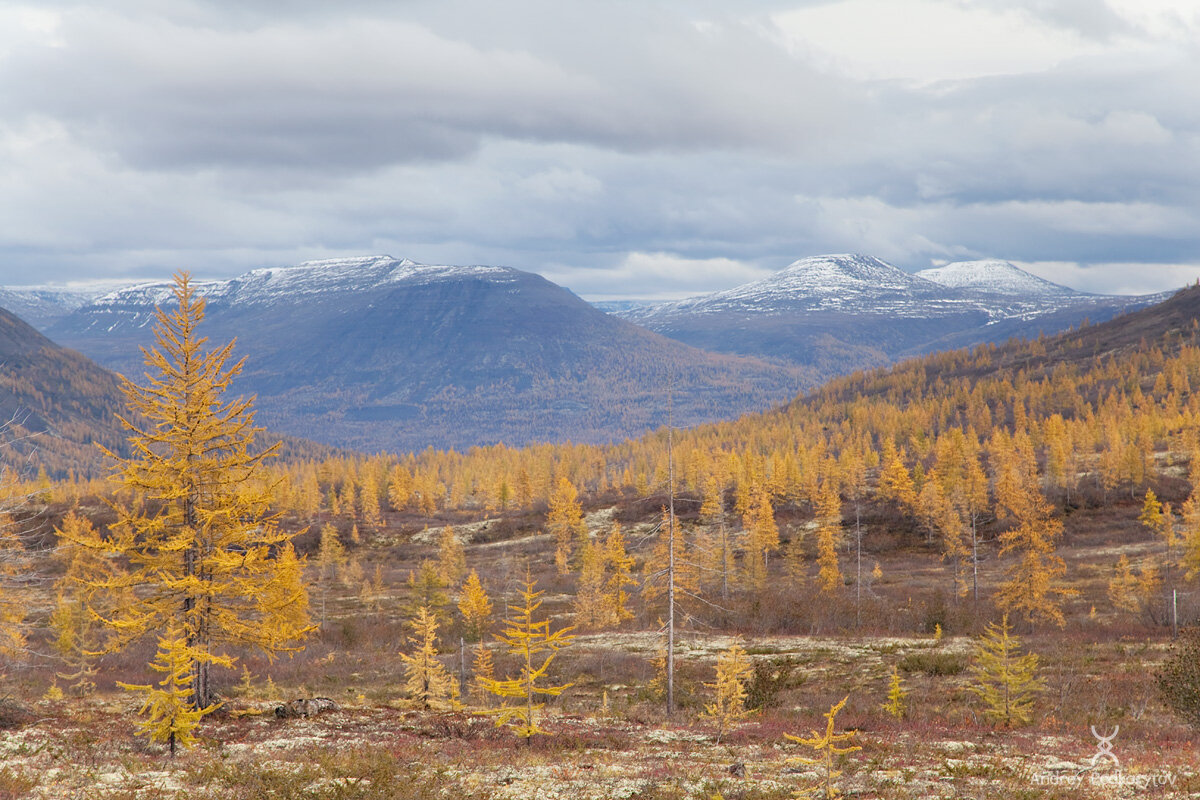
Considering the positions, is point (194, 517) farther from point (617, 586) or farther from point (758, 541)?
point (758, 541)

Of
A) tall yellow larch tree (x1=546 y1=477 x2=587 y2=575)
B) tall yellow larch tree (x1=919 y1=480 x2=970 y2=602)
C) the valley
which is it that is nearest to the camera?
the valley

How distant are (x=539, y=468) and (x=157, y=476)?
15689 centimetres

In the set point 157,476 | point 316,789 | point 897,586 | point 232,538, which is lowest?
point 897,586

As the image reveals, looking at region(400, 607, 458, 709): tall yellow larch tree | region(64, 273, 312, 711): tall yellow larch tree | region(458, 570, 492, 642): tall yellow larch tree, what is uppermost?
region(64, 273, 312, 711): tall yellow larch tree

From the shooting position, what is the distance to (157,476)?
78.0 feet

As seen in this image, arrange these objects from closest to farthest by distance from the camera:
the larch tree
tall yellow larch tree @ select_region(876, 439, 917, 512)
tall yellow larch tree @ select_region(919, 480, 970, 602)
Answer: the larch tree < tall yellow larch tree @ select_region(919, 480, 970, 602) < tall yellow larch tree @ select_region(876, 439, 917, 512)

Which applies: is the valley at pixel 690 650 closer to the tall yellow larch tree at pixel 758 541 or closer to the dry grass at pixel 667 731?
the dry grass at pixel 667 731

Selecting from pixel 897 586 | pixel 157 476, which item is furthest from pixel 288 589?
pixel 897 586

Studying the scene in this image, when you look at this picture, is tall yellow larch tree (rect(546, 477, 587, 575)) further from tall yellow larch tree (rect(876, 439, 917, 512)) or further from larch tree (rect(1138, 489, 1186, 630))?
larch tree (rect(1138, 489, 1186, 630))

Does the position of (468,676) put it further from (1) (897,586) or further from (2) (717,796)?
(1) (897,586)

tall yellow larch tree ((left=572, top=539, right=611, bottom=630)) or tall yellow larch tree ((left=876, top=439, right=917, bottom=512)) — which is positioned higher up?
tall yellow larch tree ((left=876, top=439, right=917, bottom=512))

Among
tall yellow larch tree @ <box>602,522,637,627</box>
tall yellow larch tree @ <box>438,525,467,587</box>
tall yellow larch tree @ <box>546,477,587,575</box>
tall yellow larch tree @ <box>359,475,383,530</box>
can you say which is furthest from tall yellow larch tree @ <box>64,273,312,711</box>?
tall yellow larch tree @ <box>359,475,383,530</box>

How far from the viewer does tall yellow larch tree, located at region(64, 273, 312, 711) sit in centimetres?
2336

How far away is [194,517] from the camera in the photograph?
24.4 meters
